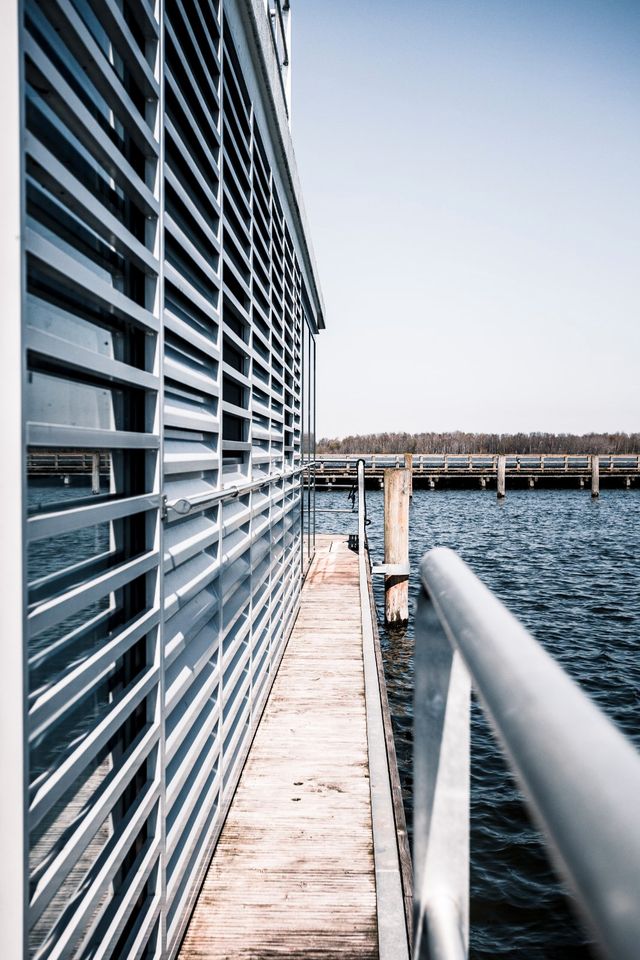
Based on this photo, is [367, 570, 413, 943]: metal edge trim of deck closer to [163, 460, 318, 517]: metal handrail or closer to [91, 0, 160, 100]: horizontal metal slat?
[163, 460, 318, 517]: metal handrail

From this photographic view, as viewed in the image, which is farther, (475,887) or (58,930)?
(475,887)

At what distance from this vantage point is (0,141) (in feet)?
3.62

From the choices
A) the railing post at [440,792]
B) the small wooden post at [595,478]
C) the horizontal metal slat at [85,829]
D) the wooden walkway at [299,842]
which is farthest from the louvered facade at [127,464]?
the small wooden post at [595,478]

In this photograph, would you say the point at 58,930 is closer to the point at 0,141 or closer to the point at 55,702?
the point at 55,702

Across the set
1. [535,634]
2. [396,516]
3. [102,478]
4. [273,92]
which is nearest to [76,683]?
[102,478]

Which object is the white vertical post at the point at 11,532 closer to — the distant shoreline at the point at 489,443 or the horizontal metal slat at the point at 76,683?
the horizontal metal slat at the point at 76,683

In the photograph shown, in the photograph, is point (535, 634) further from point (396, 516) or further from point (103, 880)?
point (103, 880)

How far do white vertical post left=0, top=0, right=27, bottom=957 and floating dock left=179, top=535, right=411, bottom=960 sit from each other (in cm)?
162

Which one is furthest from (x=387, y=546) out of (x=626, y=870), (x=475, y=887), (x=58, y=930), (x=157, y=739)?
(x=626, y=870)

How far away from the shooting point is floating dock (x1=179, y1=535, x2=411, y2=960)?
253 centimetres

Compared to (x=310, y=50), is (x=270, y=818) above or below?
below

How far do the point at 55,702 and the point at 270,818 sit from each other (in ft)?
Answer: 7.87

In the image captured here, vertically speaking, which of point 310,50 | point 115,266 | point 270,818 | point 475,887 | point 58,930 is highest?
point 310,50

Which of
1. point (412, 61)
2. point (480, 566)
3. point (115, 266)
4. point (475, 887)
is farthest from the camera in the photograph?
point (480, 566)
